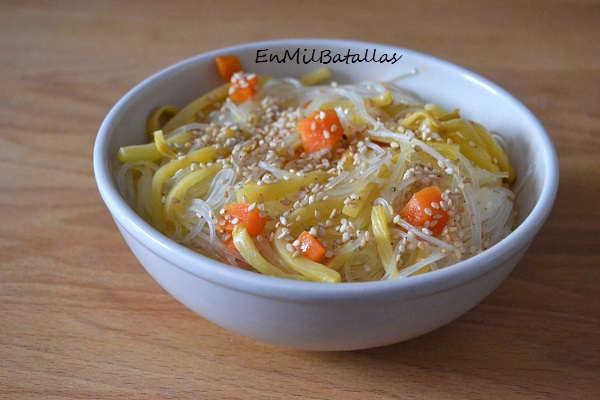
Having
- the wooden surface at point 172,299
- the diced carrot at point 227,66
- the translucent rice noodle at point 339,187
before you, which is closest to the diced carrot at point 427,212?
the translucent rice noodle at point 339,187

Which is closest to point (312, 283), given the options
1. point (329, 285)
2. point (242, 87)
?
point (329, 285)

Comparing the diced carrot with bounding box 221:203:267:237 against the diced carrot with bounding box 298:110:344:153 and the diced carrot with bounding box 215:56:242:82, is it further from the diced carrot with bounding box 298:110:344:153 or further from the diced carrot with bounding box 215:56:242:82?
the diced carrot with bounding box 215:56:242:82

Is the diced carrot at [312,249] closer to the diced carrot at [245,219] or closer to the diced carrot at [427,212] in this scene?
the diced carrot at [245,219]

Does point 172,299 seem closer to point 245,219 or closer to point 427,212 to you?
point 245,219

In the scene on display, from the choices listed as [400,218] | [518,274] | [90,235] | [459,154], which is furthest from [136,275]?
[518,274]

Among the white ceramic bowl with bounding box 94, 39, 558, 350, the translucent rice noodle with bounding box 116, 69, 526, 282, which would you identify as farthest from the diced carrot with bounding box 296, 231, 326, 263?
the white ceramic bowl with bounding box 94, 39, 558, 350
